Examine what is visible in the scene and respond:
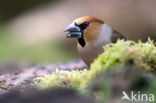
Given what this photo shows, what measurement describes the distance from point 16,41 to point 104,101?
14.6 metres

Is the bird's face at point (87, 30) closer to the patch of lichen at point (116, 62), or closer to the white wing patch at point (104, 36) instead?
the white wing patch at point (104, 36)

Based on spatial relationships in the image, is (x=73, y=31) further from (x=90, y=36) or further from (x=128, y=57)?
(x=128, y=57)

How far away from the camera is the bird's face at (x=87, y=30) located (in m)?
5.15

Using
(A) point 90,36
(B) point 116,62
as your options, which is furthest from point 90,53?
(B) point 116,62

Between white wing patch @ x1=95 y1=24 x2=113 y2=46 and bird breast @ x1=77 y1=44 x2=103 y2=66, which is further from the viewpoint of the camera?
white wing patch @ x1=95 y1=24 x2=113 y2=46

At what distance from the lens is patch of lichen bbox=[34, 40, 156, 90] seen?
12.2 ft

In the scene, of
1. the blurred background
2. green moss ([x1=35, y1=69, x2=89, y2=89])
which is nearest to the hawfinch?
green moss ([x1=35, y1=69, x2=89, y2=89])

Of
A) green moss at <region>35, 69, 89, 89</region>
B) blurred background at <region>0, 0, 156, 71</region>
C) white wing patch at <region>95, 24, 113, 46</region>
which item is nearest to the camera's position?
green moss at <region>35, 69, 89, 89</region>

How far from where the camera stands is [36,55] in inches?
645

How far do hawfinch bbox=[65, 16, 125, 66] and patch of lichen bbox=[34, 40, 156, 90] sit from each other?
104 centimetres

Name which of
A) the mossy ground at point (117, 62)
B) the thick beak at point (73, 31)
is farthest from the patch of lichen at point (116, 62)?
the thick beak at point (73, 31)

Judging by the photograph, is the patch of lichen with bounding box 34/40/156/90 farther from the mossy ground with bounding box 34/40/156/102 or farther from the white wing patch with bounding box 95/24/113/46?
the white wing patch with bounding box 95/24/113/46

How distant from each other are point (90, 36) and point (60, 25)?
1174 centimetres

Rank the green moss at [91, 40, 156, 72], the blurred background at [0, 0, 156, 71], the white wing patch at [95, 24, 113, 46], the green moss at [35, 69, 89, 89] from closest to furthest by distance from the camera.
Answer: the green moss at [91, 40, 156, 72], the green moss at [35, 69, 89, 89], the white wing patch at [95, 24, 113, 46], the blurred background at [0, 0, 156, 71]
